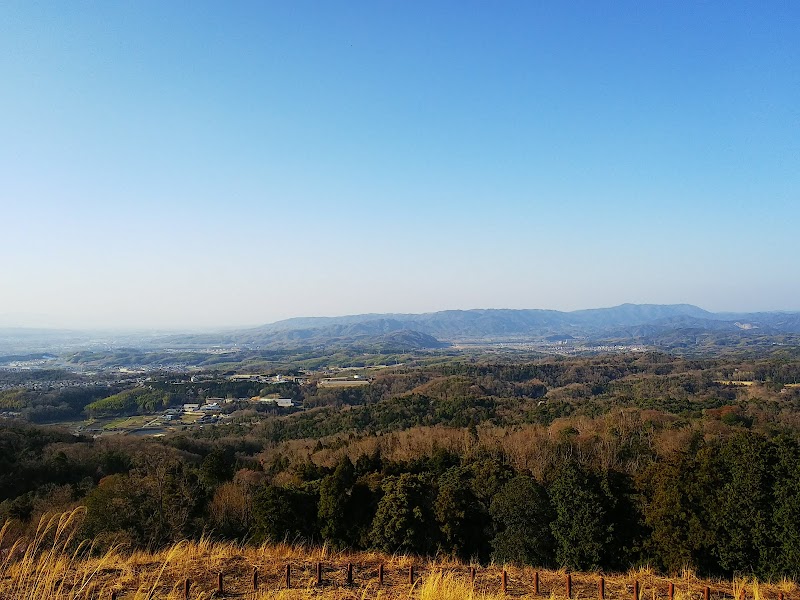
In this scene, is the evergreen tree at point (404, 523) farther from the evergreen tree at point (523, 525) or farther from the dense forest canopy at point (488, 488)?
the evergreen tree at point (523, 525)

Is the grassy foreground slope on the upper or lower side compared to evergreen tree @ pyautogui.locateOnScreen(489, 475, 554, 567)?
upper

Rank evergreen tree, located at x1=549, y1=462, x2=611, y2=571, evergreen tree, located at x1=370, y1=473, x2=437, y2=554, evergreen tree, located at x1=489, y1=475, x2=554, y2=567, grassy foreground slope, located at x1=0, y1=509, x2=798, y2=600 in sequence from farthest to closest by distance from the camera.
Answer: evergreen tree, located at x1=370, y1=473, x2=437, y2=554, evergreen tree, located at x1=489, y1=475, x2=554, y2=567, evergreen tree, located at x1=549, y1=462, x2=611, y2=571, grassy foreground slope, located at x1=0, y1=509, x2=798, y2=600

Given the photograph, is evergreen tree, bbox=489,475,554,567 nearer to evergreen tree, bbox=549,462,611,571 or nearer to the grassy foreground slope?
evergreen tree, bbox=549,462,611,571

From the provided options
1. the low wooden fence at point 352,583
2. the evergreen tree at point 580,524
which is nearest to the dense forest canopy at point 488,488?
the evergreen tree at point 580,524

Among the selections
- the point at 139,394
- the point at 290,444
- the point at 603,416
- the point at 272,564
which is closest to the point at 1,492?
the point at 290,444

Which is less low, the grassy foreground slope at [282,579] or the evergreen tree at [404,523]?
the grassy foreground slope at [282,579]

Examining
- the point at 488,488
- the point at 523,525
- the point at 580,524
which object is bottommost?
the point at 523,525

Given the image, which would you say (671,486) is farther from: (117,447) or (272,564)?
(117,447)

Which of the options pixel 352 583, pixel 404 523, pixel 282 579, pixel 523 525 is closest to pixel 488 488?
pixel 523 525

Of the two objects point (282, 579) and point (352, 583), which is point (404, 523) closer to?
point (282, 579)

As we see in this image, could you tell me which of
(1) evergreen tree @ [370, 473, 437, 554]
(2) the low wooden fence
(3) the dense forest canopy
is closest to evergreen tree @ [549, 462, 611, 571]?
(3) the dense forest canopy

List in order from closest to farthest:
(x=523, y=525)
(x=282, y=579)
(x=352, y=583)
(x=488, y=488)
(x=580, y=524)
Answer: (x=352, y=583) < (x=282, y=579) < (x=580, y=524) < (x=523, y=525) < (x=488, y=488)

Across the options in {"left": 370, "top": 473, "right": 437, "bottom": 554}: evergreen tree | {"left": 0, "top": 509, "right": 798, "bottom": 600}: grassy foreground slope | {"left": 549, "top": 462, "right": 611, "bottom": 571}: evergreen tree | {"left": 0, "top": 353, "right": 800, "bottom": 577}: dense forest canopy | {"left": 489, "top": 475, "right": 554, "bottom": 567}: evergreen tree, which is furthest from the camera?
{"left": 370, "top": 473, "right": 437, "bottom": 554}: evergreen tree

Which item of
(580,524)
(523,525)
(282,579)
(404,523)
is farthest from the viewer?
(404,523)
